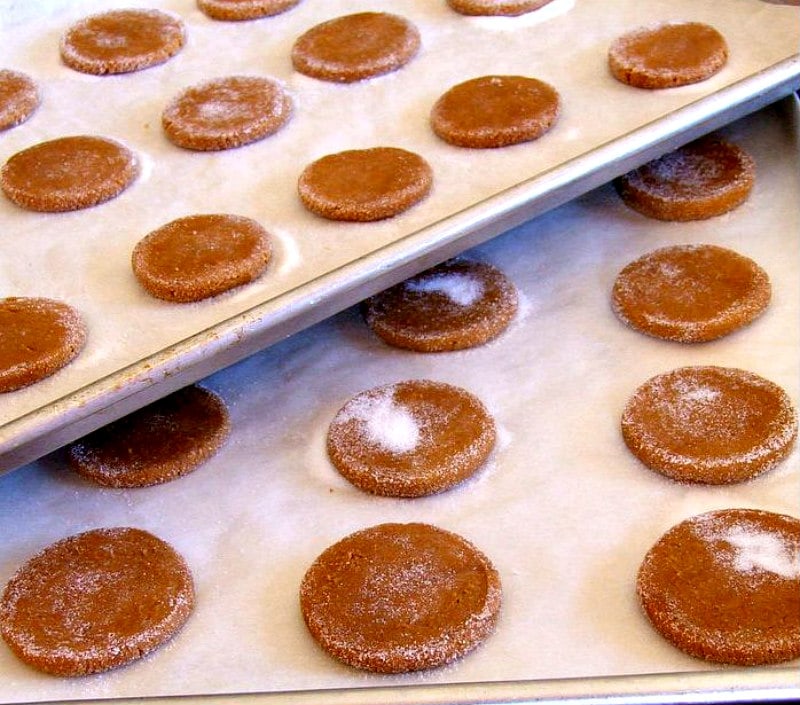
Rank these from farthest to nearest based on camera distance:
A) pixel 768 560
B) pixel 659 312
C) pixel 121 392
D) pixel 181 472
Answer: pixel 659 312
pixel 181 472
pixel 121 392
pixel 768 560

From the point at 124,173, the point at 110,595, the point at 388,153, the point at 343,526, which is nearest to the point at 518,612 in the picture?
the point at 343,526

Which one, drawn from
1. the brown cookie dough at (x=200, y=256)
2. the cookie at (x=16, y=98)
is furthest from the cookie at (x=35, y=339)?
the cookie at (x=16, y=98)

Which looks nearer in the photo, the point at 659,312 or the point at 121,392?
the point at 121,392

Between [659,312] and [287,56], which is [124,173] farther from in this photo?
[659,312]

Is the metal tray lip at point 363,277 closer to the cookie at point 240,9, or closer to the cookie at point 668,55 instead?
the cookie at point 668,55

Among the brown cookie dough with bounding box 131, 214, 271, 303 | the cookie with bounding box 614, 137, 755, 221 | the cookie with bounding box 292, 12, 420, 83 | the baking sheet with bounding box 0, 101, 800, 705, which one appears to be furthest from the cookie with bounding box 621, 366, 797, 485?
the cookie with bounding box 292, 12, 420, 83

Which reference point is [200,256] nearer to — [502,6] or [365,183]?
[365,183]

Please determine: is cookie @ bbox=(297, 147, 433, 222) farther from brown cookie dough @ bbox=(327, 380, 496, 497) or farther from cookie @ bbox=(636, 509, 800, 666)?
cookie @ bbox=(636, 509, 800, 666)
